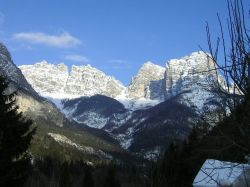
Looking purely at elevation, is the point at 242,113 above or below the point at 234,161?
above

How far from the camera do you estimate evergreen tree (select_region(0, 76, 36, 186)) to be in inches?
736

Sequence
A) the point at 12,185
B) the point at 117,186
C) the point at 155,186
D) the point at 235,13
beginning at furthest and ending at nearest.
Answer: the point at 117,186 < the point at 155,186 < the point at 12,185 < the point at 235,13

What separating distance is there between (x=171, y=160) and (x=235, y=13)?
33995 millimetres

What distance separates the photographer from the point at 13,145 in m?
19.4

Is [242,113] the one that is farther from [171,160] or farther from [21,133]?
[171,160]

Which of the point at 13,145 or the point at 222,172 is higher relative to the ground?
the point at 13,145

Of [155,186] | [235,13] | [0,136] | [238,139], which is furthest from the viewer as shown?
[155,186]

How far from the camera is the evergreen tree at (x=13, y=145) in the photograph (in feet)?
61.4

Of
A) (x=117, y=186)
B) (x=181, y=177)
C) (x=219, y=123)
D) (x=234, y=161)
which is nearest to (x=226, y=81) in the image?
(x=219, y=123)

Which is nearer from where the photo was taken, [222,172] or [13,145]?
[13,145]

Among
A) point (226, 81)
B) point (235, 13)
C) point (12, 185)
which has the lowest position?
point (12, 185)

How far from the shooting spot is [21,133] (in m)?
20.0

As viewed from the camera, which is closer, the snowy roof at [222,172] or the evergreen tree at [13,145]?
the snowy roof at [222,172]

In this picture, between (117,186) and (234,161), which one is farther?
(117,186)
